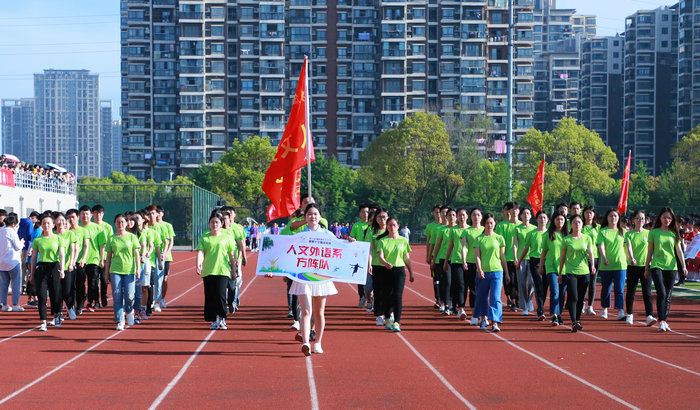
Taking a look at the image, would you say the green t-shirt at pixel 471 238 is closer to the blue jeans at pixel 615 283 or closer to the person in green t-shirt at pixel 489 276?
the person in green t-shirt at pixel 489 276

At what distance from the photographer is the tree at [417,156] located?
2495 inches

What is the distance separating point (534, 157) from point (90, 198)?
1195 inches

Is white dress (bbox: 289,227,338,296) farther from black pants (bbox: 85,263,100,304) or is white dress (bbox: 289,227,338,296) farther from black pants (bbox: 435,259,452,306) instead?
black pants (bbox: 85,263,100,304)

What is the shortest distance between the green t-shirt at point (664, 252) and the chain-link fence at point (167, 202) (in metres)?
37.1

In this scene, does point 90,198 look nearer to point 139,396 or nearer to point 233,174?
point 233,174

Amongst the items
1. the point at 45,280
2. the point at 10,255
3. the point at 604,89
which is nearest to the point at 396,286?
the point at 45,280

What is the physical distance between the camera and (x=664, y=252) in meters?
13.3

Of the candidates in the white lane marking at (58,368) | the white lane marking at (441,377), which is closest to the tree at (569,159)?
the white lane marking at (441,377)

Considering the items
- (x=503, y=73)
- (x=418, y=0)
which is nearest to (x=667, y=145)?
(x=503, y=73)

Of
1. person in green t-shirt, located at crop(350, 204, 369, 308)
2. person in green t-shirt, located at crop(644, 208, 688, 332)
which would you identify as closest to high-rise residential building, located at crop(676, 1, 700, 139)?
person in green t-shirt, located at crop(350, 204, 369, 308)

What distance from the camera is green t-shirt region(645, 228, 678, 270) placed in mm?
13266

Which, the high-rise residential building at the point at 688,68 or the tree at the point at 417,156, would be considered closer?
the tree at the point at 417,156

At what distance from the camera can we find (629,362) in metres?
10.2

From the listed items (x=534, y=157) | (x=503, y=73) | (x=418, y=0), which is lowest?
(x=534, y=157)
